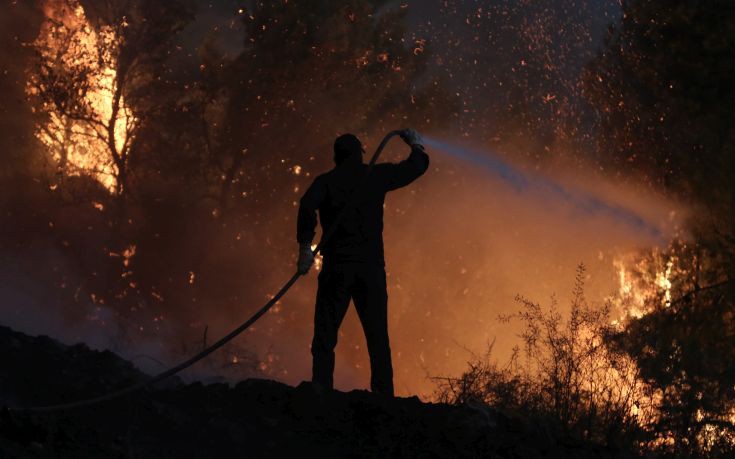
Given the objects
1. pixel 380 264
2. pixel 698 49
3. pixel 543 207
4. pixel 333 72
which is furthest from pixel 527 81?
pixel 380 264

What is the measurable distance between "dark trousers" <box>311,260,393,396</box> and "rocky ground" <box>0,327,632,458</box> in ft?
2.99

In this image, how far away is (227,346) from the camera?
21.4 metres

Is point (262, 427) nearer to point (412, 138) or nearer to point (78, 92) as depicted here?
point (412, 138)

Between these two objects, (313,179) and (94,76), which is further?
(313,179)

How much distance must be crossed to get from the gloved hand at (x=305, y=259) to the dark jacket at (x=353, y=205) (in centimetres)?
8

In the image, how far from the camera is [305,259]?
23.0 ft

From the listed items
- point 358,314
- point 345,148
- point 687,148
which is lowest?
point 358,314

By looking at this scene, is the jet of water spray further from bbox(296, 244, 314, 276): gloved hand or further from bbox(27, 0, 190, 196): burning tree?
bbox(296, 244, 314, 276): gloved hand

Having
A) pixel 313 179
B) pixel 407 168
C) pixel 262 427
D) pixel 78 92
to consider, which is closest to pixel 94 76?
pixel 78 92

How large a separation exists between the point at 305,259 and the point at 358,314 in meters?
0.67

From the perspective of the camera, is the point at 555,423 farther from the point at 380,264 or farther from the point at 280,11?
the point at 280,11

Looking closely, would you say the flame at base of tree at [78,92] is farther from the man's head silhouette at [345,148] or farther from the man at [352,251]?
the man at [352,251]

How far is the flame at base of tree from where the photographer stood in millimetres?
20500

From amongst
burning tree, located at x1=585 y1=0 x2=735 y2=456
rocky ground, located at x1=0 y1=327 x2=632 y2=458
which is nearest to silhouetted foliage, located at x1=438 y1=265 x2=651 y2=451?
rocky ground, located at x1=0 y1=327 x2=632 y2=458
